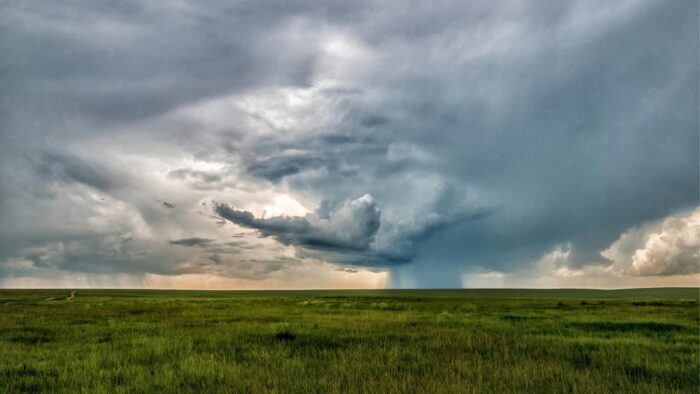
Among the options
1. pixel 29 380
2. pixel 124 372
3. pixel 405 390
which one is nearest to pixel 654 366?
pixel 405 390

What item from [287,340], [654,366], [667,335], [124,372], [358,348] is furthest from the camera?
[667,335]

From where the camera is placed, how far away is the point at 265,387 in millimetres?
9859

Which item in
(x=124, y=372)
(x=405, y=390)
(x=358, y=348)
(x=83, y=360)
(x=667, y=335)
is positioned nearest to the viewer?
(x=405, y=390)

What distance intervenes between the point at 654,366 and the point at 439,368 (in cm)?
624

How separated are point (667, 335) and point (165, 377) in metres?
22.1

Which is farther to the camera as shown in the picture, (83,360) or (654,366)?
(83,360)

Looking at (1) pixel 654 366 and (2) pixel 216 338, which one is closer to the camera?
(1) pixel 654 366

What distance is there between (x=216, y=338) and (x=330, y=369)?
8601mm

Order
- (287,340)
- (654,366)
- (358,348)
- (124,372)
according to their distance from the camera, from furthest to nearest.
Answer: (287,340)
(358,348)
(654,366)
(124,372)

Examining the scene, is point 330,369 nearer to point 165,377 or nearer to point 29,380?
point 165,377

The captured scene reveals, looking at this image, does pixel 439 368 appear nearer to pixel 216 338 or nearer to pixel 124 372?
pixel 124 372

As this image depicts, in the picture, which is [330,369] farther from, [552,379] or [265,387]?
[552,379]

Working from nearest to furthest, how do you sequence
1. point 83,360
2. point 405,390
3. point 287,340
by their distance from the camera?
1. point 405,390
2. point 83,360
3. point 287,340

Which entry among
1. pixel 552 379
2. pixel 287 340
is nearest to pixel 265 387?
pixel 552 379
